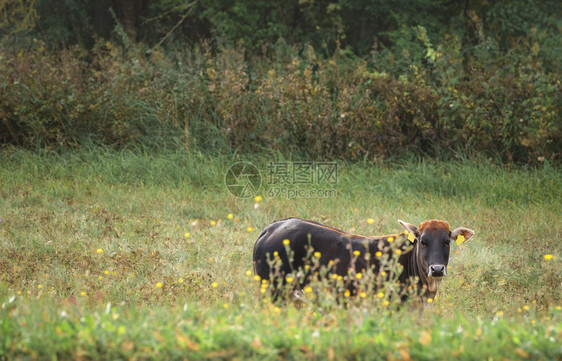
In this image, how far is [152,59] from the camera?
42.1ft

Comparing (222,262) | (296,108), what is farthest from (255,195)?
(222,262)

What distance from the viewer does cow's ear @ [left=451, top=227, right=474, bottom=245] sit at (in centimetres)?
525

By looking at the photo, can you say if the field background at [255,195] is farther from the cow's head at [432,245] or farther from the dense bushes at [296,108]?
the cow's head at [432,245]

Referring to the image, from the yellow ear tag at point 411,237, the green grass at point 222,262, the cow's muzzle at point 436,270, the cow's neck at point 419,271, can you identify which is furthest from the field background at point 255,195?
the yellow ear tag at point 411,237

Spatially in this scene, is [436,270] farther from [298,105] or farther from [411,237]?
[298,105]

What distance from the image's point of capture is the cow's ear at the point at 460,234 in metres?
5.25

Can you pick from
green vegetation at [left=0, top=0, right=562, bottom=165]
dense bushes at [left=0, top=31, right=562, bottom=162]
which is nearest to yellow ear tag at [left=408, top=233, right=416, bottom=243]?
green vegetation at [left=0, top=0, right=562, bottom=165]

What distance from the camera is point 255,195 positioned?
32.2ft

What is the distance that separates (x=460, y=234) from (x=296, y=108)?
20.8 ft

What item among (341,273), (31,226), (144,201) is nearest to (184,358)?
(341,273)

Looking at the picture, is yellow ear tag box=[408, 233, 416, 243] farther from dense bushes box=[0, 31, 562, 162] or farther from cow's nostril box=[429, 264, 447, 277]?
dense bushes box=[0, 31, 562, 162]

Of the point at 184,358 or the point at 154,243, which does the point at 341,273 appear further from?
the point at 154,243

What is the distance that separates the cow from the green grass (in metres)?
0.25

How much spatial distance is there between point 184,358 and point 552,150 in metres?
9.20
